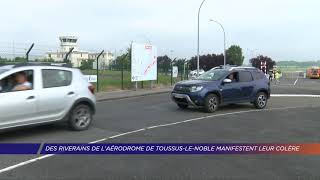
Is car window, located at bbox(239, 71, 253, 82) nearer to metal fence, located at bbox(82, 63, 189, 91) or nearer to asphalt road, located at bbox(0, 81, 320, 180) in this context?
asphalt road, located at bbox(0, 81, 320, 180)

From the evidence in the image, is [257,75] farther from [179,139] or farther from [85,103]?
[85,103]

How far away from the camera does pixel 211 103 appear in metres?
15.4

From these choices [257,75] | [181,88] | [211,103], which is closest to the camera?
[211,103]

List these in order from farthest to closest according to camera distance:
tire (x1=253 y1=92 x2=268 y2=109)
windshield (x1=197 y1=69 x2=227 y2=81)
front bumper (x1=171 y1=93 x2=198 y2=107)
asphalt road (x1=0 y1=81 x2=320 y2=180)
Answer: tire (x1=253 y1=92 x2=268 y2=109)
windshield (x1=197 y1=69 x2=227 y2=81)
front bumper (x1=171 y1=93 x2=198 y2=107)
asphalt road (x1=0 y1=81 x2=320 y2=180)

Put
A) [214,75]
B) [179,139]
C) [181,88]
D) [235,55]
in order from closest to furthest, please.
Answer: [179,139], [181,88], [214,75], [235,55]

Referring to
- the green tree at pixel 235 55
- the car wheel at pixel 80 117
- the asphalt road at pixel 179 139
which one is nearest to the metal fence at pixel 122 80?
the asphalt road at pixel 179 139

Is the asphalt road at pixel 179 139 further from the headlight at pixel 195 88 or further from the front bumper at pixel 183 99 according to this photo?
the headlight at pixel 195 88

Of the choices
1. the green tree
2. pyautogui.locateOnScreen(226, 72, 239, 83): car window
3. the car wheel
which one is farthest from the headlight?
the green tree

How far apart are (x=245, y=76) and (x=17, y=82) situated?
31.0 ft

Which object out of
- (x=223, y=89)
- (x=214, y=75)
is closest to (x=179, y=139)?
(x=223, y=89)

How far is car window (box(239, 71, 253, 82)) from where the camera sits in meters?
16.6

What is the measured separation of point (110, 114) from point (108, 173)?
24.6ft

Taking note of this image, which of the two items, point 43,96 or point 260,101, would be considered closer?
point 43,96

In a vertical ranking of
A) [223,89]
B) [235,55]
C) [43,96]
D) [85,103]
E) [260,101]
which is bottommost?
[260,101]
